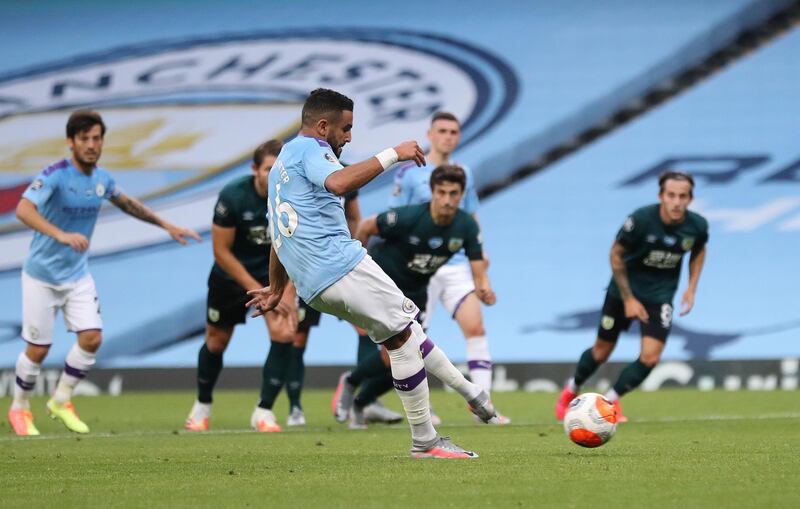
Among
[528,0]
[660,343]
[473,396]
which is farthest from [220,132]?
[473,396]

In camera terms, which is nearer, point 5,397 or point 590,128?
point 5,397

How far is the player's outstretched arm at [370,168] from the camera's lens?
626 cm

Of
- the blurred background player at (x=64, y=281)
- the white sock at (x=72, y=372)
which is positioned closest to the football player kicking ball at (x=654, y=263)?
the blurred background player at (x=64, y=281)

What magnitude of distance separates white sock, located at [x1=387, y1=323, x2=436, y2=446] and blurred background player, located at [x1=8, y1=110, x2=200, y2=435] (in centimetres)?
401

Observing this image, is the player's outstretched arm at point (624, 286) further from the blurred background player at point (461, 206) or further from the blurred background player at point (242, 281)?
the blurred background player at point (242, 281)

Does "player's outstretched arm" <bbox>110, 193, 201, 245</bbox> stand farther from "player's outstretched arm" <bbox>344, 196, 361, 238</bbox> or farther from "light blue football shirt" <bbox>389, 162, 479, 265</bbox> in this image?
"light blue football shirt" <bbox>389, 162, 479, 265</bbox>

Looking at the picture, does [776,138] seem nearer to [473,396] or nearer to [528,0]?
[528,0]

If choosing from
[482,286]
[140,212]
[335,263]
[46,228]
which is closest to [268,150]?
[140,212]

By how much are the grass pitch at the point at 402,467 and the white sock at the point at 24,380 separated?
313 mm

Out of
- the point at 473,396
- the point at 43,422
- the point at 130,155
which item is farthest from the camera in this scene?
the point at 130,155

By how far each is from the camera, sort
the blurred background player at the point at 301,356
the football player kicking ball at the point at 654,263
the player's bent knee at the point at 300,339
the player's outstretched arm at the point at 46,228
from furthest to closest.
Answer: the player's bent knee at the point at 300,339, the blurred background player at the point at 301,356, the football player kicking ball at the point at 654,263, the player's outstretched arm at the point at 46,228

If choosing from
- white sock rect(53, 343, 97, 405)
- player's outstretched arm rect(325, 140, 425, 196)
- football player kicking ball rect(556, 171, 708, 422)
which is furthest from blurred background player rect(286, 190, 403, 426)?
player's outstretched arm rect(325, 140, 425, 196)

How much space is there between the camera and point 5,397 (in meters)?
16.2

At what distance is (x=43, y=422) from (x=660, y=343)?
5346mm
